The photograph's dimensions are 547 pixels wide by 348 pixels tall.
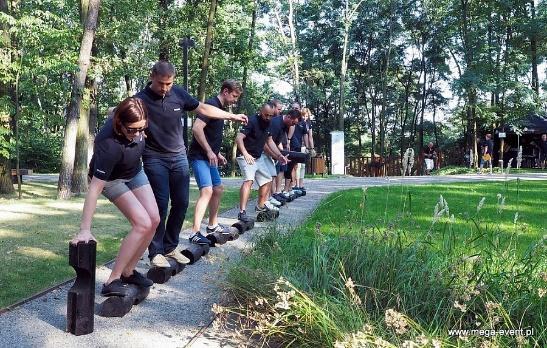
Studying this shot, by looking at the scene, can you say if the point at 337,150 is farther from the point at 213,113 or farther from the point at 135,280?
the point at 135,280

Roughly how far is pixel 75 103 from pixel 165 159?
8.48m

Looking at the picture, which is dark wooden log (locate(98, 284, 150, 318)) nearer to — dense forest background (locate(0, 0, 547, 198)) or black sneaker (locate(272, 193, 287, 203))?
black sneaker (locate(272, 193, 287, 203))

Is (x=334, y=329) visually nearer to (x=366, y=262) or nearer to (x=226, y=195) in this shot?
(x=366, y=262)

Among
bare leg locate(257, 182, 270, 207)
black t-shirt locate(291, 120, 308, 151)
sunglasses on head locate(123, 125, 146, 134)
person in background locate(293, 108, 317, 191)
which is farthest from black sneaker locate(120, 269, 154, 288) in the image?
person in background locate(293, 108, 317, 191)

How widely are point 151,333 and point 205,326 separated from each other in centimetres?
35

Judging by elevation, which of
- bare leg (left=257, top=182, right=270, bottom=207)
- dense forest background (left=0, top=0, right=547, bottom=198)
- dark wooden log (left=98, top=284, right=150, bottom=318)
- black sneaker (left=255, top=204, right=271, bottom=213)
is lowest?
dark wooden log (left=98, top=284, right=150, bottom=318)

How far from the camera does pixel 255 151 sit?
7895 millimetres

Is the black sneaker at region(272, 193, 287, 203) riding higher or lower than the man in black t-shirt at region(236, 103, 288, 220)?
lower

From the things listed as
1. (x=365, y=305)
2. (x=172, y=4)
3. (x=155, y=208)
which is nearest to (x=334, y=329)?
(x=365, y=305)

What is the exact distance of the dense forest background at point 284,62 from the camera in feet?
41.0

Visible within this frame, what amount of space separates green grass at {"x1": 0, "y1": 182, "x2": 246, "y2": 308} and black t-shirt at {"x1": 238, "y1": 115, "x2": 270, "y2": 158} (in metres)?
1.45

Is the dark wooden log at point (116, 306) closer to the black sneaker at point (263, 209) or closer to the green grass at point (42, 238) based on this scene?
the green grass at point (42, 238)

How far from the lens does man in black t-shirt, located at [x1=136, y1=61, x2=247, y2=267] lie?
4836mm

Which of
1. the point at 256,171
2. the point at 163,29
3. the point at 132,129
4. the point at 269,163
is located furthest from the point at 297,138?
the point at 163,29
